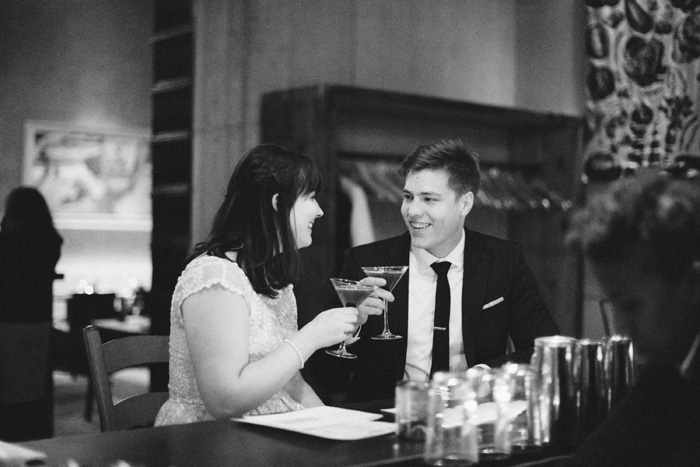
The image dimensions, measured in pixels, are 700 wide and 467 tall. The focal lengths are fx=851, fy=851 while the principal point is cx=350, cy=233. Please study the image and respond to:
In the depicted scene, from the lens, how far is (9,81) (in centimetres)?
793

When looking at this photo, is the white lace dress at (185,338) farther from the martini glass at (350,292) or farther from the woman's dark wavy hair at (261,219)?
the martini glass at (350,292)

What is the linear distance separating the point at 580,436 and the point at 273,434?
67 cm

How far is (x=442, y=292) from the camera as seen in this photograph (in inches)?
125

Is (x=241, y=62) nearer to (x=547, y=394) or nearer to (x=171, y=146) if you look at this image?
(x=171, y=146)

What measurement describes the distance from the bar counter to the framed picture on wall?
6.70m

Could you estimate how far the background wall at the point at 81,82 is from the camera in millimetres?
7934

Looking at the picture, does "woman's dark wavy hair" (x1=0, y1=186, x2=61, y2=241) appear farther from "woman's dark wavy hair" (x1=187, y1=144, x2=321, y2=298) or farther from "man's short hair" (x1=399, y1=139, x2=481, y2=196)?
"woman's dark wavy hair" (x1=187, y1=144, x2=321, y2=298)

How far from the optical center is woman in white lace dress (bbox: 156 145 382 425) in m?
2.13

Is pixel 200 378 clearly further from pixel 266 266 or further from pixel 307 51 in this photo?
pixel 307 51

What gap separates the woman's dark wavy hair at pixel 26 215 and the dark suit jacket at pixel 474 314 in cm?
262

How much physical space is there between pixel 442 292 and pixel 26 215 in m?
3.05

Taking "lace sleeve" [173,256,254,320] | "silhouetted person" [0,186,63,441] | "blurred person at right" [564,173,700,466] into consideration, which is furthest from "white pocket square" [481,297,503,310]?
"silhouetted person" [0,186,63,441]

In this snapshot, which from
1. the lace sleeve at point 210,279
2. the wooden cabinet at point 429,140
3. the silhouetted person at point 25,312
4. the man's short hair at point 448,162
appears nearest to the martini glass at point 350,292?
the lace sleeve at point 210,279

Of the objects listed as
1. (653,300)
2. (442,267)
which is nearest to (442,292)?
(442,267)
